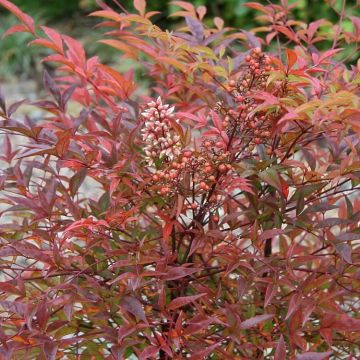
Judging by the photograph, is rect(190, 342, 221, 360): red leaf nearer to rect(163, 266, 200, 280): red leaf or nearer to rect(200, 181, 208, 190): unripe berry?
rect(163, 266, 200, 280): red leaf

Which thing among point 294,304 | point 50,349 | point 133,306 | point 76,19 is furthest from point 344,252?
point 76,19

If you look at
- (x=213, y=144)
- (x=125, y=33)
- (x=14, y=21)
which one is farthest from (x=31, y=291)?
(x=14, y=21)

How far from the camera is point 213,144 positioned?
1321 mm

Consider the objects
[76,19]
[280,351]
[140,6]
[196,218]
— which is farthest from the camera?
[76,19]

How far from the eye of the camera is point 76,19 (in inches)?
286

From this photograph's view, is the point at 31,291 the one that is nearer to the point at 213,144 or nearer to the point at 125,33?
the point at 213,144

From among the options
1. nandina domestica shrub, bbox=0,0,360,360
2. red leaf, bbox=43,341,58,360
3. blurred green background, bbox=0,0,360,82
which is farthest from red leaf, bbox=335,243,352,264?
blurred green background, bbox=0,0,360,82

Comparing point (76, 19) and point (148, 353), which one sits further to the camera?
point (76, 19)

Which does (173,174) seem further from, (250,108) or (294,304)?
(294,304)

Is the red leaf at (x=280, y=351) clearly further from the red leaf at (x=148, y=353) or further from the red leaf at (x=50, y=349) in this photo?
the red leaf at (x=50, y=349)

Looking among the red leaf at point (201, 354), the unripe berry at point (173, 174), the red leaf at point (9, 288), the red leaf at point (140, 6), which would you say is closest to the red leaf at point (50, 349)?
the red leaf at point (9, 288)

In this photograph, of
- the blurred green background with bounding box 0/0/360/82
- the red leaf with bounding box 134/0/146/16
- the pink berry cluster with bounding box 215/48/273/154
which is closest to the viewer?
the pink berry cluster with bounding box 215/48/273/154

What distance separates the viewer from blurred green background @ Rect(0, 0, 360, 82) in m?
6.02

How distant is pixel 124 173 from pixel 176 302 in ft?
0.82
